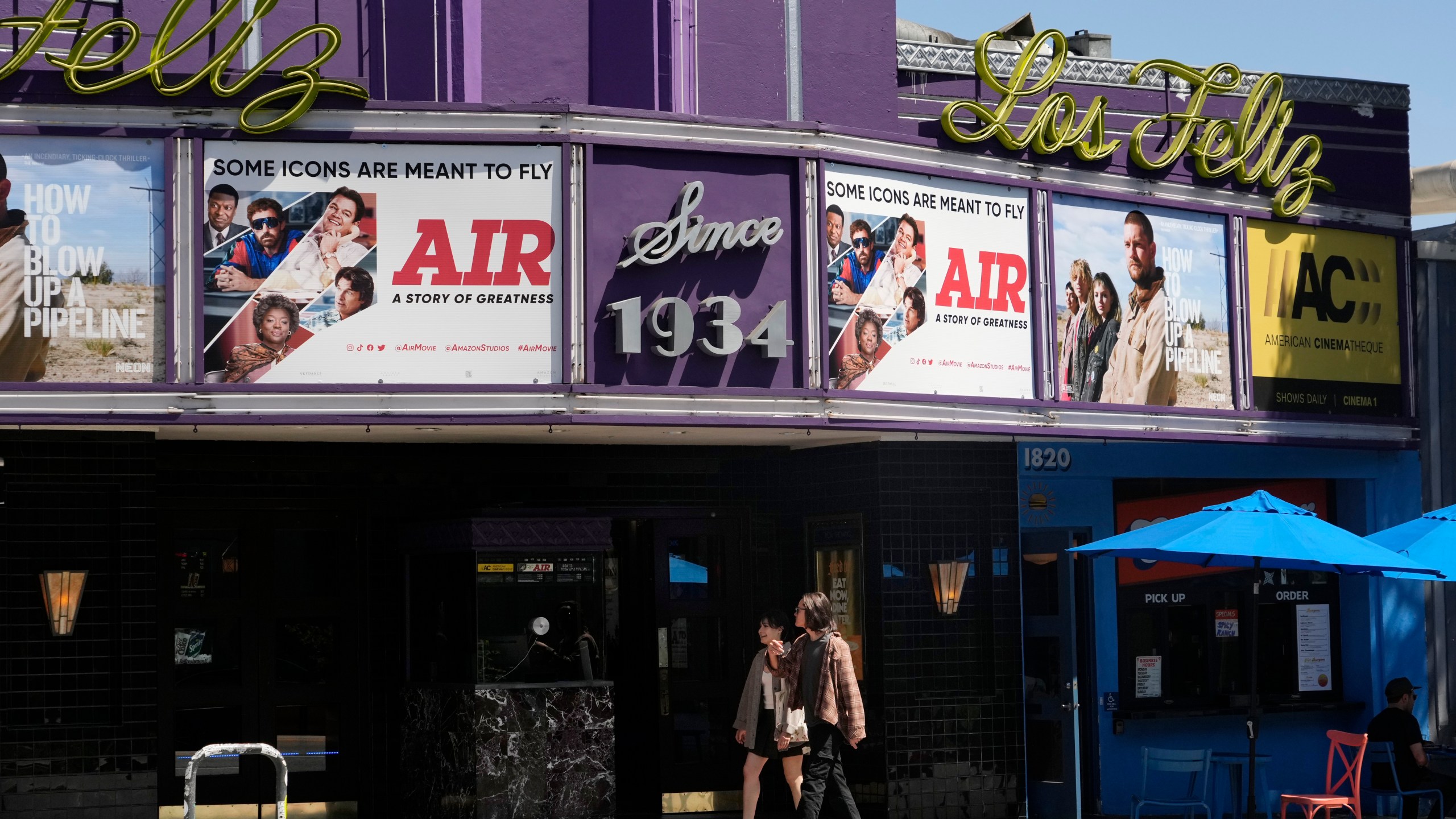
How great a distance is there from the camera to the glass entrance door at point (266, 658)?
1507cm

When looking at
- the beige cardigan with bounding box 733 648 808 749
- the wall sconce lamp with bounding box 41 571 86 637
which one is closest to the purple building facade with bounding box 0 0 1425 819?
the wall sconce lamp with bounding box 41 571 86 637

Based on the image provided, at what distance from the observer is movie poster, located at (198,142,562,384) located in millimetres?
12641

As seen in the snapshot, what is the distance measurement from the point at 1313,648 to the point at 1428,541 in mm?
3819

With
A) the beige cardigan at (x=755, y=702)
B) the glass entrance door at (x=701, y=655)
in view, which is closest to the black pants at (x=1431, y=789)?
the beige cardigan at (x=755, y=702)

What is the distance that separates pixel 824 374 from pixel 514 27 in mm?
4326

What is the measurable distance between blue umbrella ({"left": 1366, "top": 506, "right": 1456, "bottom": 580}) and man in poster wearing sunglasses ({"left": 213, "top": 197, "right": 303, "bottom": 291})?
845 centimetres

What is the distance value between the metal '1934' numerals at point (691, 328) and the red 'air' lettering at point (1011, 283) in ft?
7.02

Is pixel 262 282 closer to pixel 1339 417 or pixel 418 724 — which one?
pixel 418 724

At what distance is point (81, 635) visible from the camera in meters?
13.5

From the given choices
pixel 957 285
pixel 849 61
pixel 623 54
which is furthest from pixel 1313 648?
pixel 623 54

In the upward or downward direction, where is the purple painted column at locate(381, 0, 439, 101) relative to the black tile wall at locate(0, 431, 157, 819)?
upward

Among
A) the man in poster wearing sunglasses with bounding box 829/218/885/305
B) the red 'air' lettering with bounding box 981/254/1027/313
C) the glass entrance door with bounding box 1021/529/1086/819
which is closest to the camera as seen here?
the man in poster wearing sunglasses with bounding box 829/218/885/305

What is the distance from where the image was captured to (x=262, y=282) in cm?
1269

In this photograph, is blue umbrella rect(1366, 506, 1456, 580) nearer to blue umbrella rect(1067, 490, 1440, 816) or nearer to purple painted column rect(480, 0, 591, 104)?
blue umbrella rect(1067, 490, 1440, 816)
